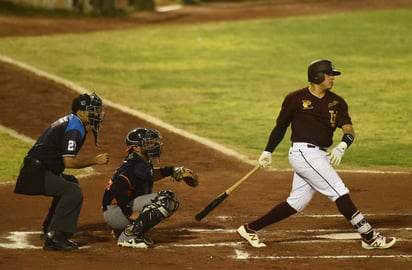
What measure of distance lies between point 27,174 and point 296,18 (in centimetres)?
2817

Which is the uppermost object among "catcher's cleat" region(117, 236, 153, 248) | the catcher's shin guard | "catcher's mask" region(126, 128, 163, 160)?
"catcher's mask" region(126, 128, 163, 160)

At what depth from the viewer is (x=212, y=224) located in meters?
12.6

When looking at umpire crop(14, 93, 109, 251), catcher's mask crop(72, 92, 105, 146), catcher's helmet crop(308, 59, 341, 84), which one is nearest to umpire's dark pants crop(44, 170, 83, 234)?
umpire crop(14, 93, 109, 251)

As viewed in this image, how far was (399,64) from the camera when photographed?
2839cm

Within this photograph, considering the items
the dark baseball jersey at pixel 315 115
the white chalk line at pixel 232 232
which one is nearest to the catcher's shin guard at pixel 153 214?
the white chalk line at pixel 232 232

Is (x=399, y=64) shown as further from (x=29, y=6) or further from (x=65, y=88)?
(x=29, y=6)

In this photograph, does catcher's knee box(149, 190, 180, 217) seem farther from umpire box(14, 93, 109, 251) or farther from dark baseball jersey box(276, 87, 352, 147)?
dark baseball jersey box(276, 87, 352, 147)

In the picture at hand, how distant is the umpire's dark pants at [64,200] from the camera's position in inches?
441

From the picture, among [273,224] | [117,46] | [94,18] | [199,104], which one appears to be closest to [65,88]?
[199,104]

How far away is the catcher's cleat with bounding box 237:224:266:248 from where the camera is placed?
11.4 meters

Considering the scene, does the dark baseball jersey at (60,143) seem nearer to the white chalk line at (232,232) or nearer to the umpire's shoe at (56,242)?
the umpire's shoe at (56,242)

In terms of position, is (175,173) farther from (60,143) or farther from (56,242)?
(56,242)

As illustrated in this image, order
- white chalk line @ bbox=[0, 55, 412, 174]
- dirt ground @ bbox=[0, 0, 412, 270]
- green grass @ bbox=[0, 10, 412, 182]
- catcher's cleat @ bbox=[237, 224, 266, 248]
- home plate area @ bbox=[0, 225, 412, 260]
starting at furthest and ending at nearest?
green grass @ bbox=[0, 10, 412, 182] < white chalk line @ bbox=[0, 55, 412, 174] < catcher's cleat @ bbox=[237, 224, 266, 248] < home plate area @ bbox=[0, 225, 412, 260] < dirt ground @ bbox=[0, 0, 412, 270]

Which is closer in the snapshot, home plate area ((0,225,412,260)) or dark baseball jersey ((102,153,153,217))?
home plate area ((0,225,412,260))
